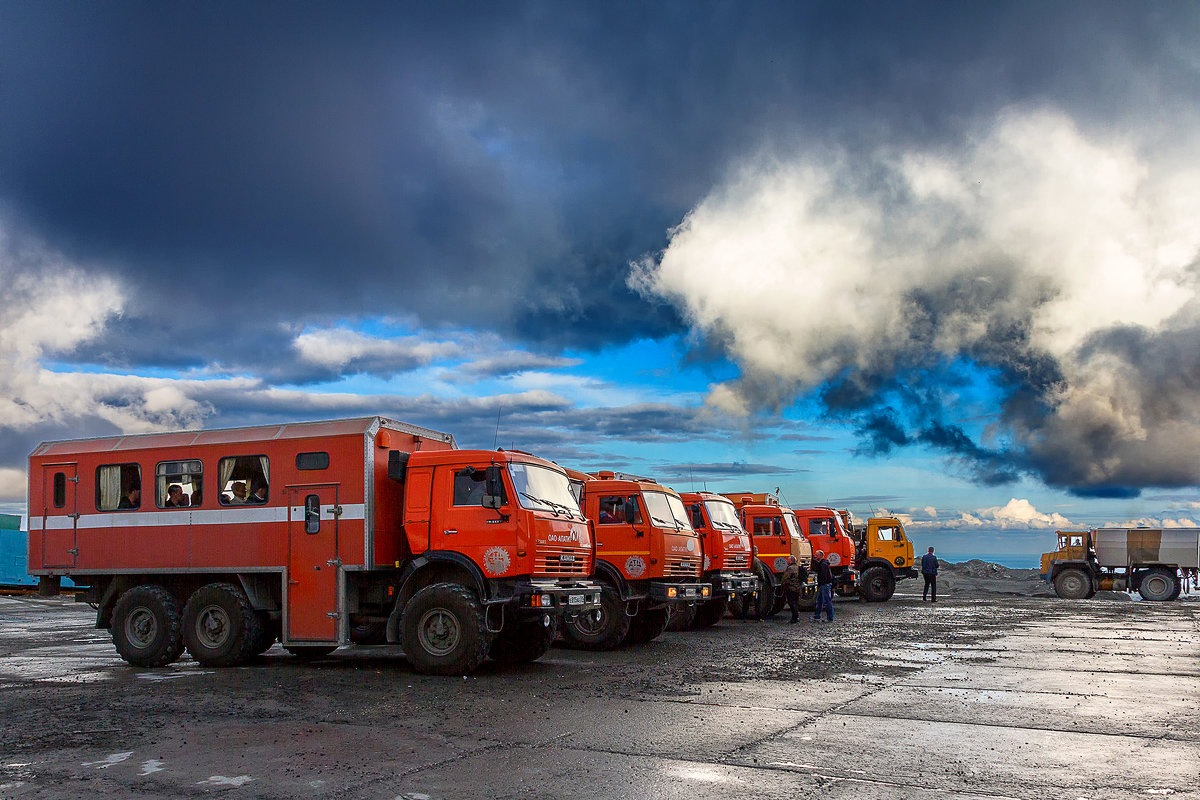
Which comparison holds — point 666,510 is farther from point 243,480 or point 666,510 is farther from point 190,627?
point 190,627

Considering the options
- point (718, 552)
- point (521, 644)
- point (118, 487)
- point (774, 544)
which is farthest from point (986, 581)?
point (118, 487)

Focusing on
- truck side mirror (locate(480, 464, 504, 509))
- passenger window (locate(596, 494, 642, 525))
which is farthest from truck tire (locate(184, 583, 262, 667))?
passenger window (locate(596, 494, 642, 525))

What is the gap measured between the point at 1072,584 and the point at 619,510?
2374cm

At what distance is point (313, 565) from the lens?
14008 mm

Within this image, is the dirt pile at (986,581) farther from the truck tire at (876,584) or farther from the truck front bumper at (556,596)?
the truck front bumper at (556,596)

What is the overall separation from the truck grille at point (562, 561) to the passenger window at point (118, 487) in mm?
6525

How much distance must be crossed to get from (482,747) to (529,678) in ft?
15.2

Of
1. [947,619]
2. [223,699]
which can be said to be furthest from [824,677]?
[947,619]

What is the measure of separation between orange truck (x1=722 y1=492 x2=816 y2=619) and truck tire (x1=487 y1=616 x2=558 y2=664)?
11438mm

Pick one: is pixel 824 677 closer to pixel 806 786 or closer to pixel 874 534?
pixel 806 786

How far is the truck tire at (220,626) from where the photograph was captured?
14320mm

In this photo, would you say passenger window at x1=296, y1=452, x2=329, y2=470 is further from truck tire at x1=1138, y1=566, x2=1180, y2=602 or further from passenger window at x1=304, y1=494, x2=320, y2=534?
truck tire at x1=1138, y1=566, x2=1180, y2=602

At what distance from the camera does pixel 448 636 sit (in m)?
13.2

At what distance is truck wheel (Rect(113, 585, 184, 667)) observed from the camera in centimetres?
1473
